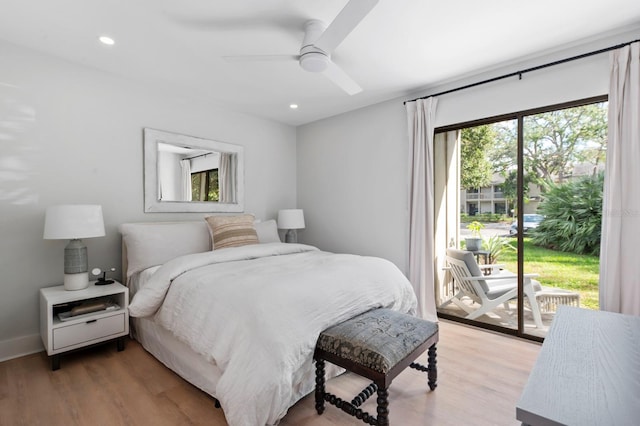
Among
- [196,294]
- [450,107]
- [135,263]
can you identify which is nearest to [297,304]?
[196,294]

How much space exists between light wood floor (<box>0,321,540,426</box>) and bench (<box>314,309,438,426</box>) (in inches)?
6.8

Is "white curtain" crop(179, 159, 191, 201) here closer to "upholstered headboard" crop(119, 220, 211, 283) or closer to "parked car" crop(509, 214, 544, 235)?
"upholstered headboard" crop(119, 220, 211, 283)

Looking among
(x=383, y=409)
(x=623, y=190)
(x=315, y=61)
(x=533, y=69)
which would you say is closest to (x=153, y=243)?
(x=315, y=61)

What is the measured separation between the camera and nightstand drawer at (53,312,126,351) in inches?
88.1

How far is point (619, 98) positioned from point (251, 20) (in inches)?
106

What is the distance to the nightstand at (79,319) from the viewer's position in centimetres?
223

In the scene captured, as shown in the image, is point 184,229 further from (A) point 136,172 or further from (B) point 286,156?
(B) point 286,156

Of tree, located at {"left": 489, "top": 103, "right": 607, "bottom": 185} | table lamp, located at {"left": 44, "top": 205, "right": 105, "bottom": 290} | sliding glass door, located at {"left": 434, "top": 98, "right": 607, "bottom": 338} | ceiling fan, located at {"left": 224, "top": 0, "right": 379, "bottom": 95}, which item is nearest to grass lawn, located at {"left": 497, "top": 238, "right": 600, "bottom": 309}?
sliding glass door, located at {"left": 434, "top": 98, "right": 607, "bottom": 338}

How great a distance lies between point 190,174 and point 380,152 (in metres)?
2.24

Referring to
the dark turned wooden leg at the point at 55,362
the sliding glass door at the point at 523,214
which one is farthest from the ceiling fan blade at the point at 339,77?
the dark turned wooden leg at the point at 55,362

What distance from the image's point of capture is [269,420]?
4.98 ft

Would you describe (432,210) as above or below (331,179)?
below

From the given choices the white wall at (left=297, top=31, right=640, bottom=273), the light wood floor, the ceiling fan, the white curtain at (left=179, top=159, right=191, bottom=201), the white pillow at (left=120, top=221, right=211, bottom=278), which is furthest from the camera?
the white curtain at (left=179, top=159, right=191, bottom=201)

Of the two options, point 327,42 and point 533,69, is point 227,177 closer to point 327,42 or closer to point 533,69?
point 327,42
